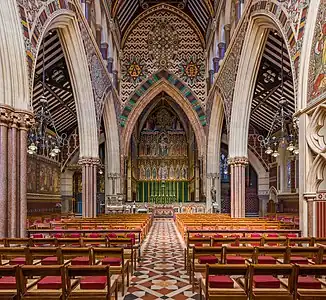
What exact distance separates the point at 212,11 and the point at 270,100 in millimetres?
7142

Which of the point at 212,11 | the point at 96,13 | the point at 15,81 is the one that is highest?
the point at 212,11

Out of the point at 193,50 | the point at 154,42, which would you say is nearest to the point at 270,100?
the point at 193,50

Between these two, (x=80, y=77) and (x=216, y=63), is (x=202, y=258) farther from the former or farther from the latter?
(x=216, y=63)

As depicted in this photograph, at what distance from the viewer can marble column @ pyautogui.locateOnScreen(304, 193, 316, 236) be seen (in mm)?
9617

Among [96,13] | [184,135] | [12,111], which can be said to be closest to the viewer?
[12,111]

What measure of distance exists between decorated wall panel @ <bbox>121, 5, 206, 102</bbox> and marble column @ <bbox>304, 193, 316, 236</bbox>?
20720 mm

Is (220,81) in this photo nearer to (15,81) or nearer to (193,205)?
(193,205)

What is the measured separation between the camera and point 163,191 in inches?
1516

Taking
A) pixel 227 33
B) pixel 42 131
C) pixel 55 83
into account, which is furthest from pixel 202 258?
pixel 55 83

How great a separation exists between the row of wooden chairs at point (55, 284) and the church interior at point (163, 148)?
0.06 feet

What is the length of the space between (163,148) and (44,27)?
91.4ft

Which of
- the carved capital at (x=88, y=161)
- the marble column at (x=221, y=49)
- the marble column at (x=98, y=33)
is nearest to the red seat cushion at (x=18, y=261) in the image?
the carved capital at (x=88, y=161)

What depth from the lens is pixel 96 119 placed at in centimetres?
1955

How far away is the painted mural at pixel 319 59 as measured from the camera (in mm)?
8875
